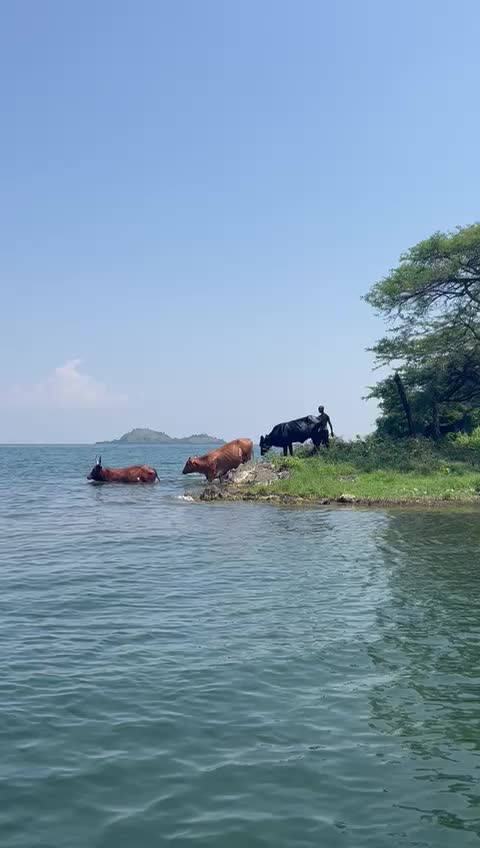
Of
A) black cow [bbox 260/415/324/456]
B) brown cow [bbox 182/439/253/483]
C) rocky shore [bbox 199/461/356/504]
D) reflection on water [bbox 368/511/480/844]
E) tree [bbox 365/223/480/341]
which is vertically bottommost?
reflection on water [bbox 368/511/480/844]

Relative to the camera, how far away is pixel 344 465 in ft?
106

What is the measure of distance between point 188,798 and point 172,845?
656 millimetres

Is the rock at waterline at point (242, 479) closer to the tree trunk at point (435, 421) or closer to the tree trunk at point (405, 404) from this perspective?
the tree trunk at point (405, 404)

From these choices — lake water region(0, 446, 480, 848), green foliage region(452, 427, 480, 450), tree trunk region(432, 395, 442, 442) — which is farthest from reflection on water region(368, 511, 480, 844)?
tree trunk region(432, 395, 442, 442)

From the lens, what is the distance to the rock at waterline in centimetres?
2905

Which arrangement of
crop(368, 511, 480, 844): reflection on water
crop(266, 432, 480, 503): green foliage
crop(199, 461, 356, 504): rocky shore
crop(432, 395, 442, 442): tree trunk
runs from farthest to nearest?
crop(432, 395, 442, 442): tree trunk
crop(199, 461, 356, 504): rocky shore
crop(266, 432, 480, 503): green foliage
crop(368, 511, 480, 844): reflection on water

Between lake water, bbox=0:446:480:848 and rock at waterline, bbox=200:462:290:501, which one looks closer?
lake water, bbox=0:446:480:848

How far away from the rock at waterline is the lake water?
12.8 meters

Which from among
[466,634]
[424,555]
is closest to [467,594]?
[466,634]

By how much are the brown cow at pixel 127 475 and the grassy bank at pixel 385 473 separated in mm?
8359

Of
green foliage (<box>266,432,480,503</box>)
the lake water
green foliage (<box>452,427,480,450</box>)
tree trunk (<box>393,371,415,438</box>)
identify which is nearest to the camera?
the lake water

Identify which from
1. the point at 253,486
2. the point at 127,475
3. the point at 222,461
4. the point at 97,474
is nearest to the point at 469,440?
the point at 222,461

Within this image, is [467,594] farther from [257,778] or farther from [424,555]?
[257,778]

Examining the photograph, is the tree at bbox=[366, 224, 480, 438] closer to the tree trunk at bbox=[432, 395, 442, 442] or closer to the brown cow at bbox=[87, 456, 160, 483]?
the tree trunk at bbox=[432, 395, 442, 442]
